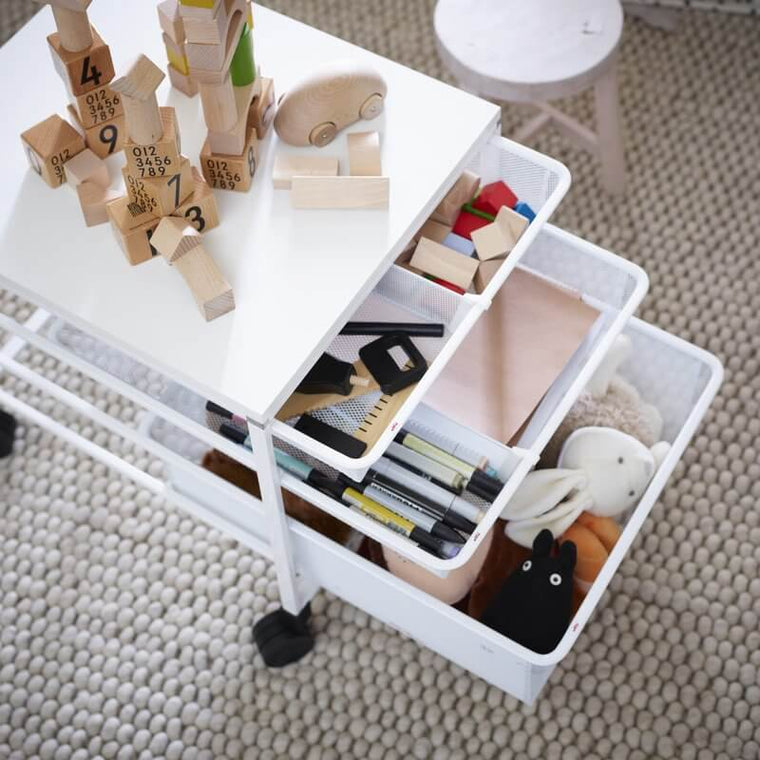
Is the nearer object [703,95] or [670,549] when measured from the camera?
[670,549]

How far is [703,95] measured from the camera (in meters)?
1.88

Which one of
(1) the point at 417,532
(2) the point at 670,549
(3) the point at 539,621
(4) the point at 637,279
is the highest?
(4) the point at 637,279

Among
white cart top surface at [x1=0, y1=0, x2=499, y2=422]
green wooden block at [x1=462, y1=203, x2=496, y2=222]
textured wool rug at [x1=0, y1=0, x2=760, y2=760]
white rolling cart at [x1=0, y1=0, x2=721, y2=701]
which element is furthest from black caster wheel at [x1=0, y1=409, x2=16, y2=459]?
green wooden block at [x1=462, y1=203, x2=496, y2=222]

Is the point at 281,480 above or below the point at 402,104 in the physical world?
below

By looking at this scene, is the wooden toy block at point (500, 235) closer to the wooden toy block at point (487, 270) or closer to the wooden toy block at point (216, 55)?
the wooden toy block at point (487, 270)

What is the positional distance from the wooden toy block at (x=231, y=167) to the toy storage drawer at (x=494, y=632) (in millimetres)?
399

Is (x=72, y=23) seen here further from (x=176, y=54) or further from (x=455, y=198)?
(x=455, y=198)

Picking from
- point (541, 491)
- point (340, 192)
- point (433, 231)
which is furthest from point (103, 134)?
point (541, 491)

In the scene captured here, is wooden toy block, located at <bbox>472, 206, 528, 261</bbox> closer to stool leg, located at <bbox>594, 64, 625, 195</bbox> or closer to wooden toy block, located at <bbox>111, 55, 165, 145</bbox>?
wooden toy block, located at <bbox>111, 55, 165, 145</bbox>

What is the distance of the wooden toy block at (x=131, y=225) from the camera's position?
37.3 inches

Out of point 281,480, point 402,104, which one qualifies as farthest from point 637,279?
point 281,480

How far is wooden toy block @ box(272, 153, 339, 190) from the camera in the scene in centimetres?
100

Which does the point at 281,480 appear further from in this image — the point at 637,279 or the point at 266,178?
the point at 637,279

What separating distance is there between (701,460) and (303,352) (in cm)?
82
